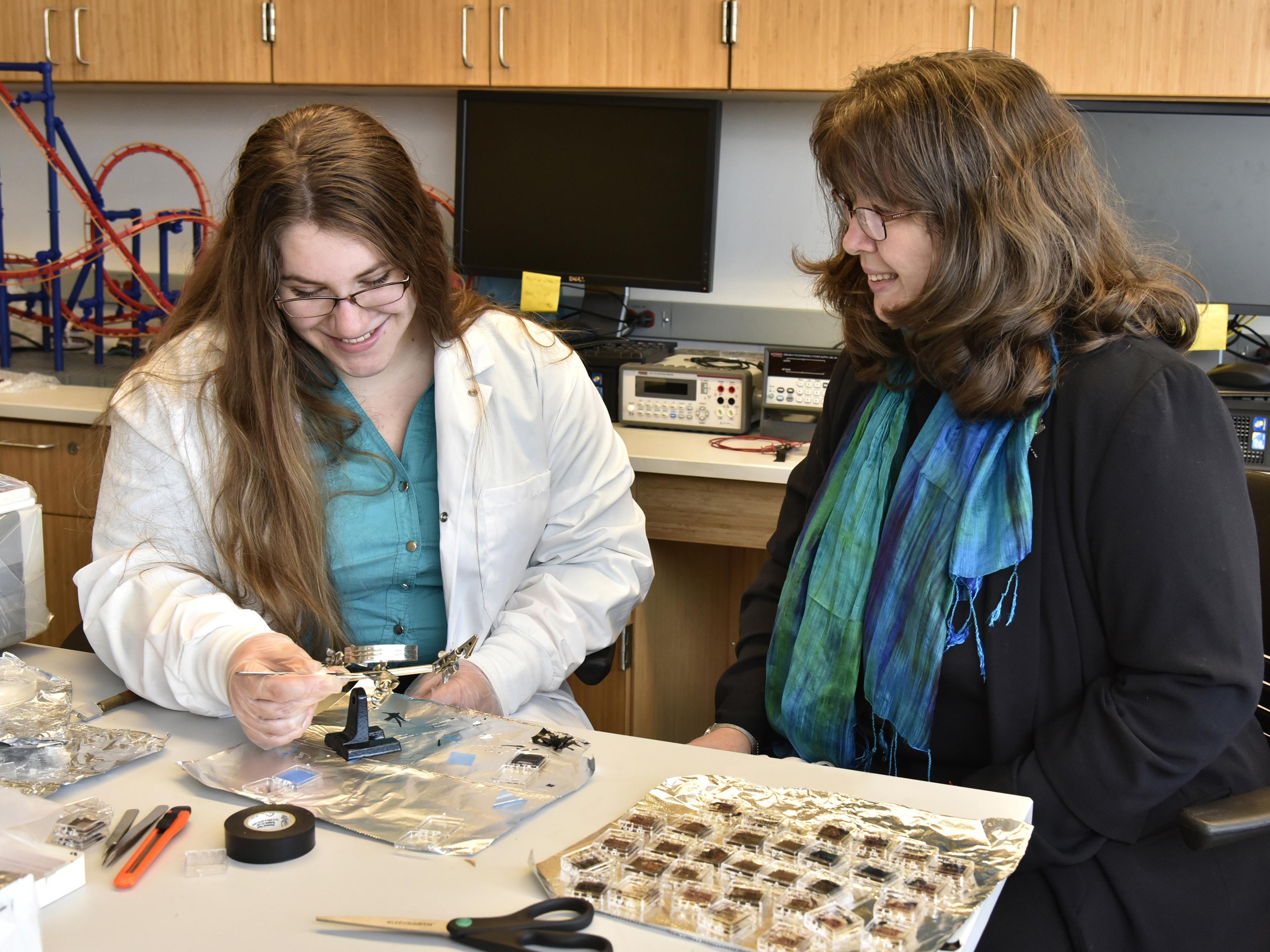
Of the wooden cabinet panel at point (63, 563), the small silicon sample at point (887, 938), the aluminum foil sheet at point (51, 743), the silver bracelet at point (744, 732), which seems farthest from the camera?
the wooden cabinet panel at point (63, 563)

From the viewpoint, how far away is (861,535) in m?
1.32

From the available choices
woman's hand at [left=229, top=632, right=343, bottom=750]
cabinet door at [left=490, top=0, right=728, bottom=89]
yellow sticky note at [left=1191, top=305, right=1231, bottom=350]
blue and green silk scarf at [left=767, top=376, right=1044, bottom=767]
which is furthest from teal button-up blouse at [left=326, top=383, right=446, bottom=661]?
yellow sticky note at [left=1191, top=305, right=1231, bottom=350]

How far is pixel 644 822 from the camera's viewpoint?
0.90 m

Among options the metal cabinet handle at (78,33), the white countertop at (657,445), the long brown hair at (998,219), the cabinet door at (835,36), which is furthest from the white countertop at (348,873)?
the metal cabinet handle at (78,33)

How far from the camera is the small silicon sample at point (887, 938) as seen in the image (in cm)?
74

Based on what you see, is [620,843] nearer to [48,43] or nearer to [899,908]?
[899,908]

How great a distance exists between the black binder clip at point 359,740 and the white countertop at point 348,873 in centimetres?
10

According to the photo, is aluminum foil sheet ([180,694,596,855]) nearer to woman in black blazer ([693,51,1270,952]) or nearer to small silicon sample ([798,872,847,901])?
small silicon sample ([798,872,847,901])

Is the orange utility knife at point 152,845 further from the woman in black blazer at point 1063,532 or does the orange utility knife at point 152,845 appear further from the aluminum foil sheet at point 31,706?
the woman in black blazer at point 1063,532

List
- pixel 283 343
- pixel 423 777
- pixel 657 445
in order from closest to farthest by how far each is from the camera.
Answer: pixel 423 777, pixel 283 343, pixel 657 445

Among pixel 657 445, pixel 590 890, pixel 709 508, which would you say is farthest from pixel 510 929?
pixel 657 445

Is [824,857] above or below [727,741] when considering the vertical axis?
above

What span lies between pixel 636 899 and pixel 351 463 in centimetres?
85

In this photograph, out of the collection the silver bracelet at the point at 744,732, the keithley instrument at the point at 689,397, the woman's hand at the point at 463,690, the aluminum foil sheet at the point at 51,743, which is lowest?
the silver bracelet at the point at 744,732
